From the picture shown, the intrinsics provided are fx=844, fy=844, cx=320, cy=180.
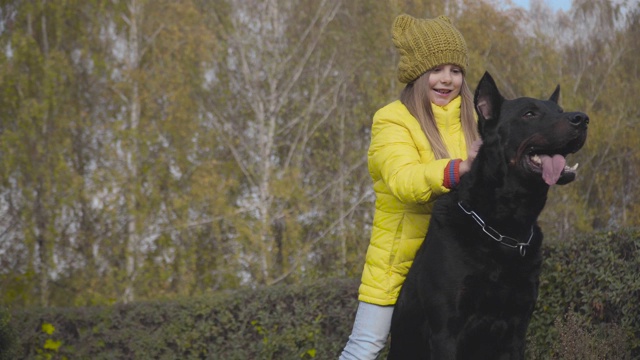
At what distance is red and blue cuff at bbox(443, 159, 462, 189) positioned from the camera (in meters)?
3.36

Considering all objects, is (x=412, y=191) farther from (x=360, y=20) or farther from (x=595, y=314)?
(x=360, y=20)

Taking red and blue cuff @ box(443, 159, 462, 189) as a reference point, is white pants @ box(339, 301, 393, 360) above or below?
below

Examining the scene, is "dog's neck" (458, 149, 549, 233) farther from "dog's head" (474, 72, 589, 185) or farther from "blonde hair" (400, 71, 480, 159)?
"blonde hair" (400, 71, 480, 159)

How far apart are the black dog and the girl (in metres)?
0.18

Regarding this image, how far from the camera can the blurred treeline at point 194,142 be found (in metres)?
15.6

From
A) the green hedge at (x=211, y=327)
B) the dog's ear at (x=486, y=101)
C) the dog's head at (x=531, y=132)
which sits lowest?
the green hedge at (x=211, y=327)

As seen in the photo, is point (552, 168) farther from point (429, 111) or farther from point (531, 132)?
point (429, 111)

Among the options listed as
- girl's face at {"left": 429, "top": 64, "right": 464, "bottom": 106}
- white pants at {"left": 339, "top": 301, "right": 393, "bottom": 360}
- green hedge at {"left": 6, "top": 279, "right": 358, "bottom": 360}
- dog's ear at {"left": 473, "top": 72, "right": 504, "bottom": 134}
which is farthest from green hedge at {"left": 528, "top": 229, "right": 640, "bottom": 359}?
green hedge at {"left": 6, "top": 279, "right": 358, "bottom": 360}

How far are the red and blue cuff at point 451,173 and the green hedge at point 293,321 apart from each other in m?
1.53

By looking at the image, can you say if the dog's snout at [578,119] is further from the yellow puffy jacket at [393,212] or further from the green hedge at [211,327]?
the green hedge at [211,327]

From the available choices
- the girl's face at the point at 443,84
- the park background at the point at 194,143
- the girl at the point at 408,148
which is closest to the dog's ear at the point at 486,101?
the girl at the point at 408,148

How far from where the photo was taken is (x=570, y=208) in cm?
1848

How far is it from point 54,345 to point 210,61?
33.0 ft

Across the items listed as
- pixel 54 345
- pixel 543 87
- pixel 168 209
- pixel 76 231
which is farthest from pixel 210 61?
pixel 54 345
